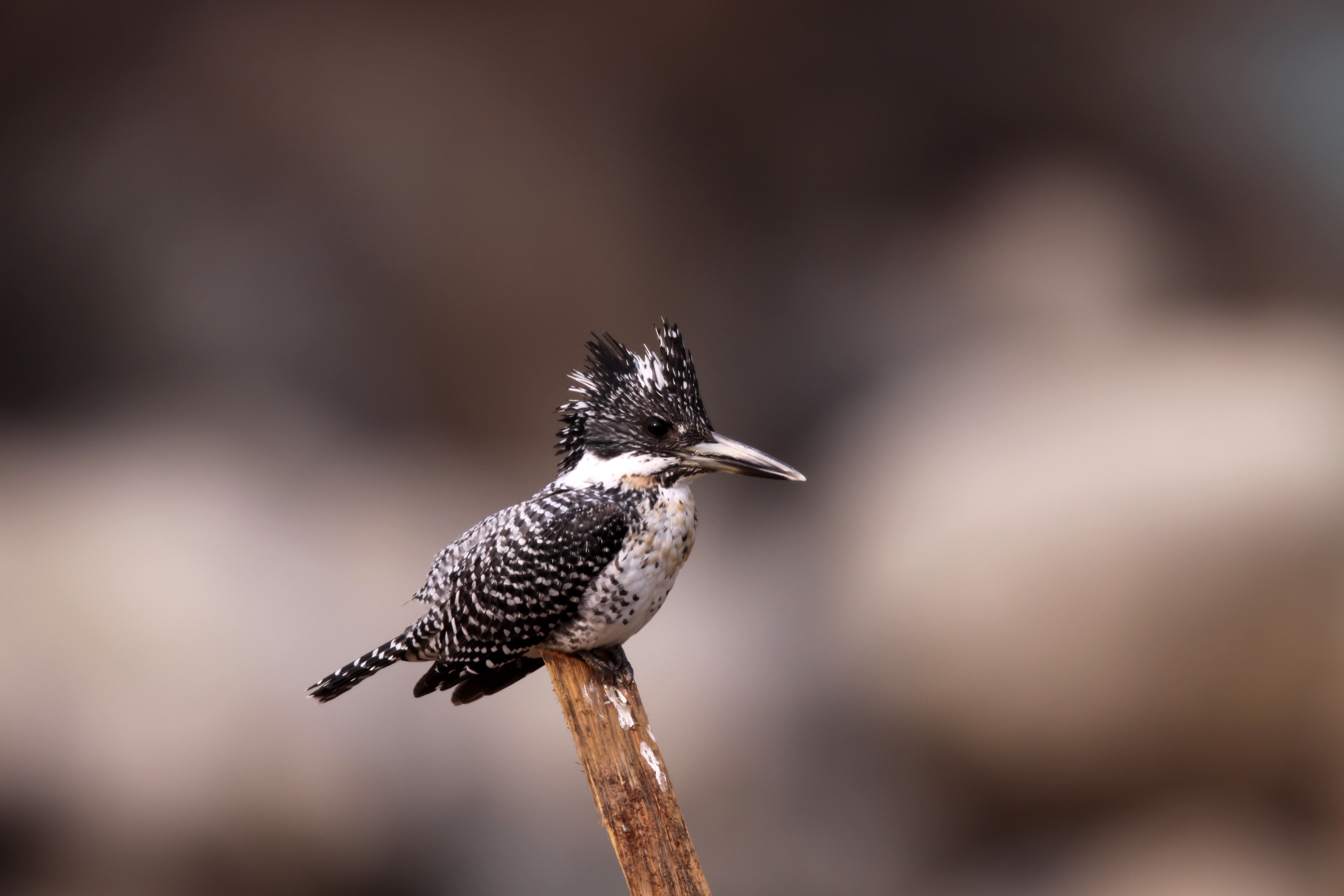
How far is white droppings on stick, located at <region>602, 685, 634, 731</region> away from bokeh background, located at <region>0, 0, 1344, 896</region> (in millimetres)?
1721

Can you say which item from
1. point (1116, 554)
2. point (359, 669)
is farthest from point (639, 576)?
point (1116, 554)

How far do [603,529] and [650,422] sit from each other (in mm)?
162

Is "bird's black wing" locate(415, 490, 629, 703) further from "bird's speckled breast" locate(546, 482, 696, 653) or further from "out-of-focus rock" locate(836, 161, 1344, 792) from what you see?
"out-of-focus rock" locate(836, 161, 1344, 792)

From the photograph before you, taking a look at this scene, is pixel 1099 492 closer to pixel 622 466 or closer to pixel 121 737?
pixel 622 466

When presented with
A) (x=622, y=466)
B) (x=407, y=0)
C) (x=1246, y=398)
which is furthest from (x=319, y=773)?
(x=1246, y=398)

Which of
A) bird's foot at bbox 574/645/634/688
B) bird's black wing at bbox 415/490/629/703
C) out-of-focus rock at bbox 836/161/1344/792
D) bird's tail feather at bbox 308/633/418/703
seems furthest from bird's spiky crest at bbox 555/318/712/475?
out-of-focus rock at bbox 836/161/1344/792

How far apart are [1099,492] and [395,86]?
2464 mm

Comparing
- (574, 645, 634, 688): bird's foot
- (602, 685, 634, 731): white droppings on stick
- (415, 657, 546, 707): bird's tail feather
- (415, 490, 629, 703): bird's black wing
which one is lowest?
(602, 685, 634, 731): white droppings on stick

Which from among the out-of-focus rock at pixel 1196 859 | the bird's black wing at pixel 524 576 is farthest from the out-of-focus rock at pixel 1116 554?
the bird's black wing at pixel 524 576

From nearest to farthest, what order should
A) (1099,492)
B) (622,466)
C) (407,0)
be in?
(622,466) → (1099,492) → (407,0)

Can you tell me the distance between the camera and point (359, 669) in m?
1.48

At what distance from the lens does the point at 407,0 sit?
2982 millimetres

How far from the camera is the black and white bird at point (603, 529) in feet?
4.31

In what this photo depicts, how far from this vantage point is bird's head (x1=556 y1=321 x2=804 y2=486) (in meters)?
1.33
